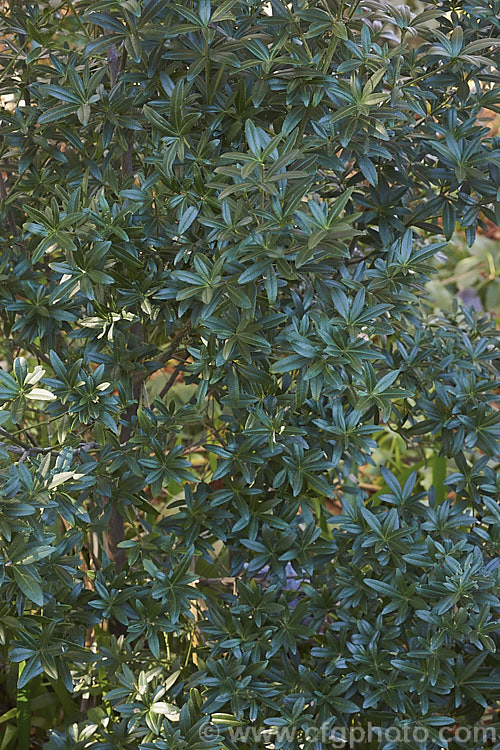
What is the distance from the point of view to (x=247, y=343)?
3.79 ft

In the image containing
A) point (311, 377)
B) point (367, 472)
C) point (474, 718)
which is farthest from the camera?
point (367, 472)

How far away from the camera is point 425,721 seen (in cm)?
128

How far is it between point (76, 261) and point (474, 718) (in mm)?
1122

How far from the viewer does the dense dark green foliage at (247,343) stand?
44.6 inches

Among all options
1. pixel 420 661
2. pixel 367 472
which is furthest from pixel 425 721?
pixel 367 472

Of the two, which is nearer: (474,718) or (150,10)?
(150,10)

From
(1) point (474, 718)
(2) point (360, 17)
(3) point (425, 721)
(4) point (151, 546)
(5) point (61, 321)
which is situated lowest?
(1) point (474, 718)

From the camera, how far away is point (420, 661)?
1.32 m

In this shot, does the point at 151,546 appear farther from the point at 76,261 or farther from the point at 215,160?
the point at 215,160

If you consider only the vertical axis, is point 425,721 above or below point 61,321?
below

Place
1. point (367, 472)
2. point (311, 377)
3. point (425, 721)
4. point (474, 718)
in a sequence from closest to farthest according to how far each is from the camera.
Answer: point (311, 377) < point (425, 721) < point (474, 718) < point (367, 472)

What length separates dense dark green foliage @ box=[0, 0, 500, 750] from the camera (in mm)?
1133

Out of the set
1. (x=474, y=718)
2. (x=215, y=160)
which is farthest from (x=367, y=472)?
(x=215, y=160)

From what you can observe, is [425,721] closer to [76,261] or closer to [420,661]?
[420,661]
